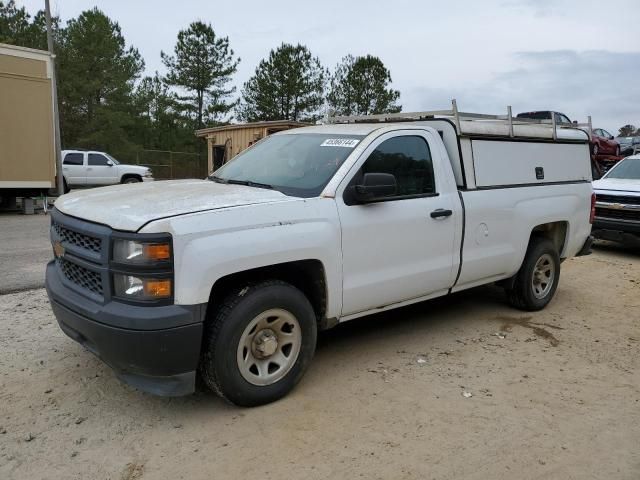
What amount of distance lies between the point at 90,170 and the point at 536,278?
20.7 metres

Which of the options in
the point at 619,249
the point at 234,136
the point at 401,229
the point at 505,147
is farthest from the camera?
the point at 234,136

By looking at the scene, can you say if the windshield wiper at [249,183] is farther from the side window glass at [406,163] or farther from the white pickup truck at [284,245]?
the side window glass at [406,163]

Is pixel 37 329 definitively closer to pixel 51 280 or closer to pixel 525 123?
pixel 51 280

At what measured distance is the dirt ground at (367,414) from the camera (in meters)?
3.07

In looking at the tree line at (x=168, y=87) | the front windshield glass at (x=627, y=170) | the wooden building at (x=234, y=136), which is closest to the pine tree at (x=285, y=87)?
the tree line at (x=168, y=87)

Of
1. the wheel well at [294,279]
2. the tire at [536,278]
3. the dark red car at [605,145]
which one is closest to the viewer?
the wheel well at [294,279]

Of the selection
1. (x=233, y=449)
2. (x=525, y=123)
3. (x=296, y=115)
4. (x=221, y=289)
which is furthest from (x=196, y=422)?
(x=296, y=115)

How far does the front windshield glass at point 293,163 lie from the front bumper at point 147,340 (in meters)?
1.27

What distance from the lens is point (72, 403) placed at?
12.1ft

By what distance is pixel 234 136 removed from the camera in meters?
22.0

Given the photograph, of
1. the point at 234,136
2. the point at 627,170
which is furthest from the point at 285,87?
the point at 627,170

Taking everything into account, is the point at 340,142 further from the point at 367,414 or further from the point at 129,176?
the point at 129,176

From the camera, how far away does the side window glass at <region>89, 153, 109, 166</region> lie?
2300cm

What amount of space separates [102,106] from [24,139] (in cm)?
2067
